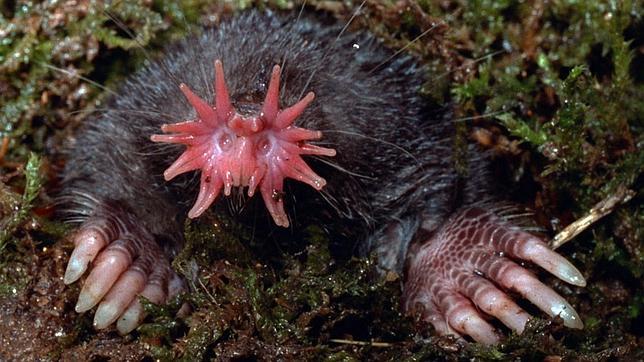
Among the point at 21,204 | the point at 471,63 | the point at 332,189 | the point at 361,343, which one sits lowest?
the point at 21,204

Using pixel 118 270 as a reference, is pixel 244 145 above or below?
above

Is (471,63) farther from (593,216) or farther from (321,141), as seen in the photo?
(321,141)

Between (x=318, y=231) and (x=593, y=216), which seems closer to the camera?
(x=318, y=231)

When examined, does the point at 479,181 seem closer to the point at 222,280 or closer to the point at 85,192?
the point at 222,280

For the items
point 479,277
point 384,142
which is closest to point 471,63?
point 384,142

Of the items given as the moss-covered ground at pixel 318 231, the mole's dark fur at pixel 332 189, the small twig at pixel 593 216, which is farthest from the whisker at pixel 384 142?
the small twig at pixel 593 216

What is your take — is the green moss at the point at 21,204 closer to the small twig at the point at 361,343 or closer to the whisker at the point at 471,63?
the small twig at the point at 361,343

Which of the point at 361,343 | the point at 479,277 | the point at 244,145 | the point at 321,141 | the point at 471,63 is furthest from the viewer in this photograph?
the point at 471,63

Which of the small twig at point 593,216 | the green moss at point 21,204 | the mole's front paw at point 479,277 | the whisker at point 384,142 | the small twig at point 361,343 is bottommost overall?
the green moss at point 21,204
